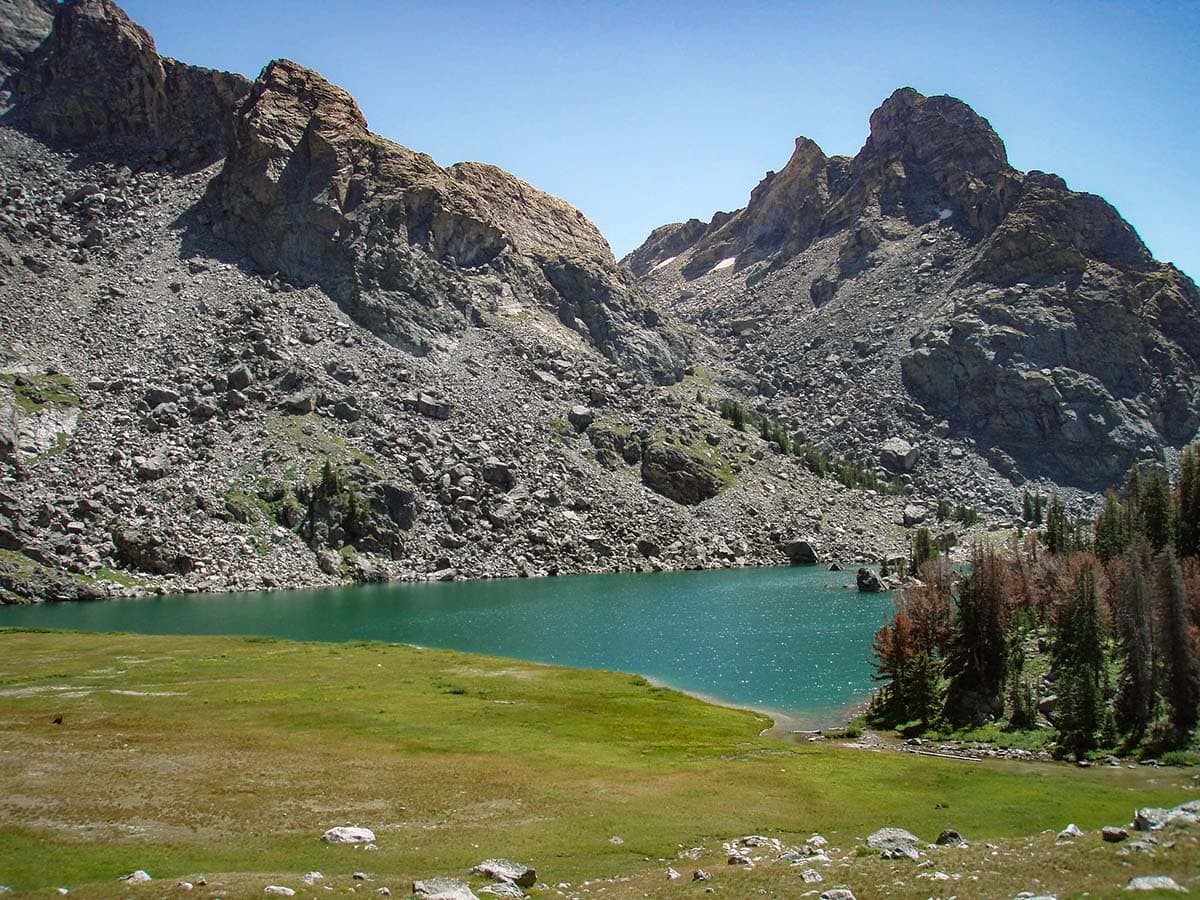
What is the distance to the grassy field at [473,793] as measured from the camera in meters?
22.0

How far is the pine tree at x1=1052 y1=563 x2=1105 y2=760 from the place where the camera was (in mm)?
42781

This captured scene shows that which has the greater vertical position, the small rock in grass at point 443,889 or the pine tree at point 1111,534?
the pine tree at point 1111,534

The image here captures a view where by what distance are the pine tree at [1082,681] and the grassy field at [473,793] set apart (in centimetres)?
412

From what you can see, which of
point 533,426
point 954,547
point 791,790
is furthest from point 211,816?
point 954,547

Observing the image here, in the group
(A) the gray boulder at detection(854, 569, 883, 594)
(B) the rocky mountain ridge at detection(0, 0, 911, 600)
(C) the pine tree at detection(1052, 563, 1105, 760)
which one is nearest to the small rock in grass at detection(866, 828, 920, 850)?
(C) the pine tree at detection(1052, 563, 1105, 760)

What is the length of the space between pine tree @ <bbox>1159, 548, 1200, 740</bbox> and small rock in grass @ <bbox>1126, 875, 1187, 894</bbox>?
27775mm

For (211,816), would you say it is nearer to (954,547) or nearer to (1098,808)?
(1098,808)

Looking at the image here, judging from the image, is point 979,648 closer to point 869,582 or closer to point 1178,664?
point 1178,664

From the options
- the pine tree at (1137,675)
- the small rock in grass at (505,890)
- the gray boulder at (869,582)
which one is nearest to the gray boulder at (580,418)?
the gray boulder at (869,582)

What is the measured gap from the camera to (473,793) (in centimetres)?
3184

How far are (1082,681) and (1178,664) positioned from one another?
14.5 feet

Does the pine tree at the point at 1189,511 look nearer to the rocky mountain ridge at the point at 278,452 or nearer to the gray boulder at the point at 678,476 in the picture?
the rocky mountain ridge at the point at 278,452

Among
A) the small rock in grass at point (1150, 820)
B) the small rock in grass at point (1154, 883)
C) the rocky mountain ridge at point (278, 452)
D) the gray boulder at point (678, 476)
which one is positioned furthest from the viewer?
the gray boulder at point (678, 476)

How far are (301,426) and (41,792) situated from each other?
447 feet
